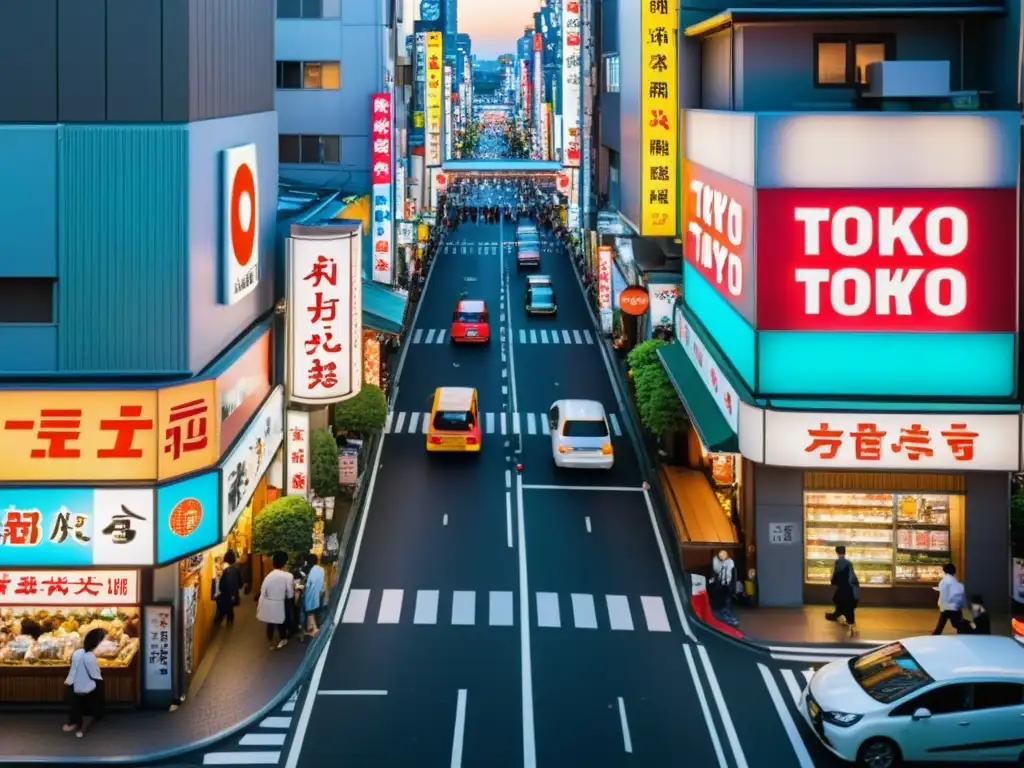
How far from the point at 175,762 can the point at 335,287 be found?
10777 mm

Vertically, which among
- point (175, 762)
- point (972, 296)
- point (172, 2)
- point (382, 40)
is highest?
point (382, 40)

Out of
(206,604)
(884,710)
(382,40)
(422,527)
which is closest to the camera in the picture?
(884,710)

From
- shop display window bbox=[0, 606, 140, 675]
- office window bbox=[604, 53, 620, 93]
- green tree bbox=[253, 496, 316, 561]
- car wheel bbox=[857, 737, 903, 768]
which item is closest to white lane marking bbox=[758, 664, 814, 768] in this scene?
car wheel bbox=[857, 737, 903, 768]

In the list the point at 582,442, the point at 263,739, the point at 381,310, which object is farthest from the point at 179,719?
the point at 381,310

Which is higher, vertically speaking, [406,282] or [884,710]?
[406,282]

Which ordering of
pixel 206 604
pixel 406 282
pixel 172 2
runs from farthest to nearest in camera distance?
pixel 406 282, pixel 206 604, pixel 172 2

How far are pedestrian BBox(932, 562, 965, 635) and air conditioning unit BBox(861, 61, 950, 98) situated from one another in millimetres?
9763

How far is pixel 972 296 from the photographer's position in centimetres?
2394

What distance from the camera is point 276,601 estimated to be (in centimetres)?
2294

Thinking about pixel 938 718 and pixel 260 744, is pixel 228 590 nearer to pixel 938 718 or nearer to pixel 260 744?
pixel 260 744

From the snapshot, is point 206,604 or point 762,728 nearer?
point 762,728

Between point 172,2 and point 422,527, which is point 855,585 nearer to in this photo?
point 422,527

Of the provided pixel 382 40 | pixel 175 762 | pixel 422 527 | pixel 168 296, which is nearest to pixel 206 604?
pixel 175 762

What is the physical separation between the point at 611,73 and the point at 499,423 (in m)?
29.3
